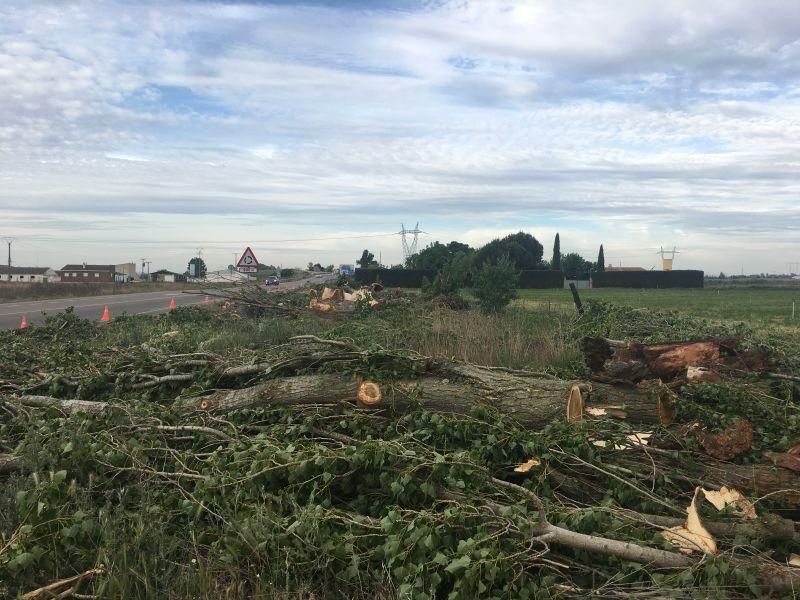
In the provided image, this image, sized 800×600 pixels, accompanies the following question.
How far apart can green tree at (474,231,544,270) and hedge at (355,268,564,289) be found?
209 inches

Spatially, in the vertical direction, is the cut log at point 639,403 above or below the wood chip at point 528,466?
above

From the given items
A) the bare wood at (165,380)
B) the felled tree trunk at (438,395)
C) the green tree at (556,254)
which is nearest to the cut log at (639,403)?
the felled tree trunk at (438,395)

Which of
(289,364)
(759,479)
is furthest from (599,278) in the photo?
(759,479)

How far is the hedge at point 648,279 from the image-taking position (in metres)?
59.9

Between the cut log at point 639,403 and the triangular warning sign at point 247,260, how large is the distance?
758 inches

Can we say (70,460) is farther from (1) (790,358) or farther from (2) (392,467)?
(1) (790,358)

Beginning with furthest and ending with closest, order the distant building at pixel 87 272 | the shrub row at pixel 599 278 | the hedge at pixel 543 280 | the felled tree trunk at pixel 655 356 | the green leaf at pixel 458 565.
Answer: the distant building at pixel 87 272 → the hedge at pixel 543 280 → the shrub row at pixel 599 278 → the felled tree trunk at pixel 655 356 → the green leaf at pixel 458 565

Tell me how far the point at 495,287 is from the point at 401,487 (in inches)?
484

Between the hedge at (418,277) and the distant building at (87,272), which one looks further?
the distant building at (87,272)

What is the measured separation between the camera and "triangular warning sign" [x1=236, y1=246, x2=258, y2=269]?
2337 cm

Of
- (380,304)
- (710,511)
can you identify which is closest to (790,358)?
(710,511)

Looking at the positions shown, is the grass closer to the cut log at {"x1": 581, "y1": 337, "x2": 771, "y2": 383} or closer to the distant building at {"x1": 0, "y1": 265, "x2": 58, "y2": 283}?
the cut log at {"x1": 581, "y1": 337, "x2": 771, "y2": 383}

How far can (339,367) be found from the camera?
5773mm

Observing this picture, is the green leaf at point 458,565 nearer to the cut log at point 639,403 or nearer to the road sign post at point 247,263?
the cut log at point 639,403
